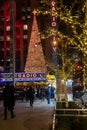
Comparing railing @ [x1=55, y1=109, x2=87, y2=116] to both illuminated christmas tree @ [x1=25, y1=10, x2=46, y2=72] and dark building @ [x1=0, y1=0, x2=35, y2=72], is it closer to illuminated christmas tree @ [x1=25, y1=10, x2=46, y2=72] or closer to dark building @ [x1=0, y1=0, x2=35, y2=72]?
illuminated christmas tree @ [x1=25, y1=10, x2=46, y2=72]

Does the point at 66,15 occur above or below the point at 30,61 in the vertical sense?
below

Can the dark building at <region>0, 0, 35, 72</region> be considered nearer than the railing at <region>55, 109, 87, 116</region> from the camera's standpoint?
No

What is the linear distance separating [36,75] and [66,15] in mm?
43945

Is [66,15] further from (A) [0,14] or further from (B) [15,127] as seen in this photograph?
(A) [0,14]

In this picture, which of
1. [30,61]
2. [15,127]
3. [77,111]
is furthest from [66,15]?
[30,61]

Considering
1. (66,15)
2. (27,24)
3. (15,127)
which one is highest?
(27,24)

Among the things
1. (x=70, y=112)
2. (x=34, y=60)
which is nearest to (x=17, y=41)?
(x=34, y=60)

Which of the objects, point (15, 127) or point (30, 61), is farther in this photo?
point (30, 61)

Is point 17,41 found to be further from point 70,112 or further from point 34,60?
point 70,112

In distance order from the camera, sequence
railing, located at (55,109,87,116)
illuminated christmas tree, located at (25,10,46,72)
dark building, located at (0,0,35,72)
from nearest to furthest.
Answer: railing, located at (55,109,87,116)
illuminated christmas tree, located at (25,10,46,72)
dark building, located at (0,0,35,72)

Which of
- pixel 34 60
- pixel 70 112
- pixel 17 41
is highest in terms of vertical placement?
pixel 17 41

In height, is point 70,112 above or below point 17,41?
below

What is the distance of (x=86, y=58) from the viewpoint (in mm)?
16781

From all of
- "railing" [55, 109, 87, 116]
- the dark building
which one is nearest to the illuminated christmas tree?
"railing" [55, 109, 87, 116]
